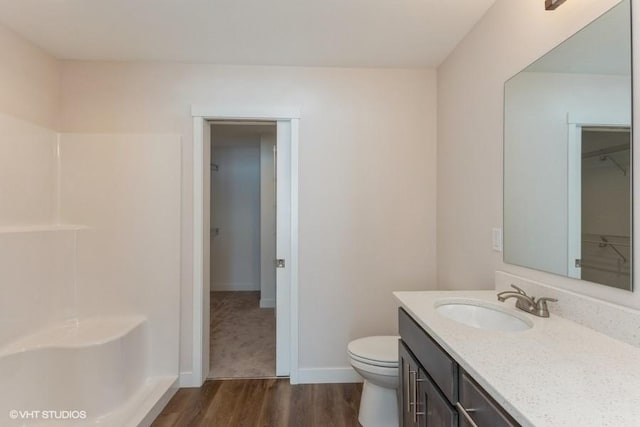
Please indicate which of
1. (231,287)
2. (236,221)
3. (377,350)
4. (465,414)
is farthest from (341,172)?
(231,287)

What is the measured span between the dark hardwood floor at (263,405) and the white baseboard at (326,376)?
42mm

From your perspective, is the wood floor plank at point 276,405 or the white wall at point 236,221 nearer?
the wood floor plank at point 276,405

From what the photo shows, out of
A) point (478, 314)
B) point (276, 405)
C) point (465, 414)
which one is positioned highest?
point (478, 314)

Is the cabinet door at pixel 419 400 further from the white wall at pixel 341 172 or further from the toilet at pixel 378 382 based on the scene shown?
the white wall at pixel 341 172

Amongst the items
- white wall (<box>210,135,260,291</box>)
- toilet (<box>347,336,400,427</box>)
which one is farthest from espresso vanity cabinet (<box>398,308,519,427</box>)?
white wall (<box>210,135,260,291</box>)

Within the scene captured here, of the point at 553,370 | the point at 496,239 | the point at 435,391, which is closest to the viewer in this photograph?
the point at 553,370

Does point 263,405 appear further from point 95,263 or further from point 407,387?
point 95,263

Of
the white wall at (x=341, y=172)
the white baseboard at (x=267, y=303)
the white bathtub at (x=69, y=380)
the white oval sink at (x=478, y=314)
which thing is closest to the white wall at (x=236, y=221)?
the white baseboard at (x=267, y=303)

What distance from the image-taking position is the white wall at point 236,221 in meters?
5.35

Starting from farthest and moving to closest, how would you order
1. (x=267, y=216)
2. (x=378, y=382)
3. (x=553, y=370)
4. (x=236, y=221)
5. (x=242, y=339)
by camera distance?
(x=236, y=221) < (x=267, y=216) < (x=242, y=339) < (x=378, y=382) < (x=553, y=370)

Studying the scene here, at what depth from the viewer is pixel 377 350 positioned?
1.95 m

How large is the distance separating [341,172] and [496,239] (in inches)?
46.5

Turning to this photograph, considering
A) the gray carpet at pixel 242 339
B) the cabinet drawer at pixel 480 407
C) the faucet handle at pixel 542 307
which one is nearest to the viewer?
the cabinet drawer at pixel 480 407

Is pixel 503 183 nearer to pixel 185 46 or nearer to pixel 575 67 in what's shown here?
pixel 575 67
